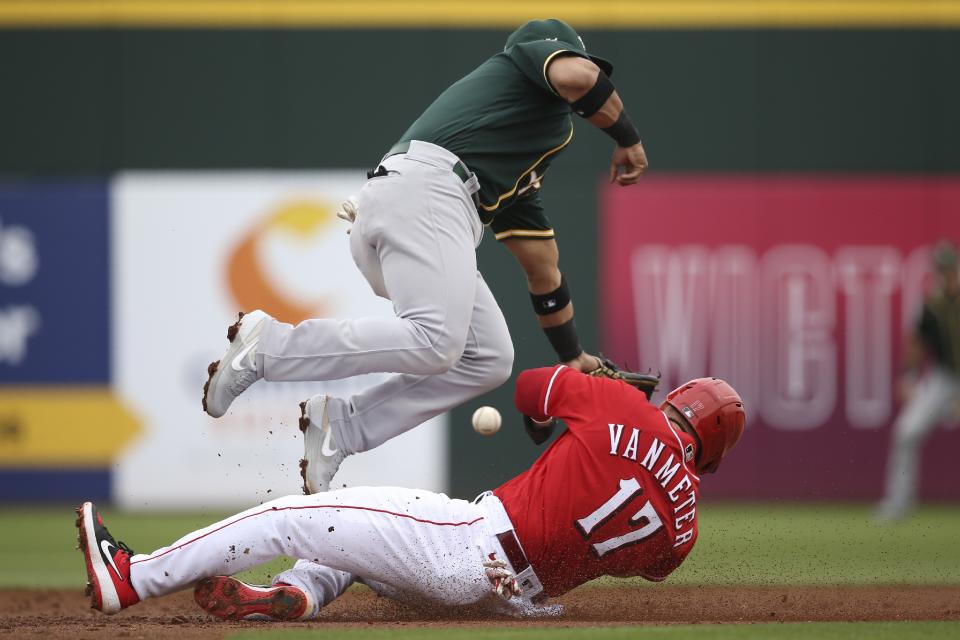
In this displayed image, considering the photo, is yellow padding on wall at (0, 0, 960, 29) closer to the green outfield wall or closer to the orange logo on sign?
the green outfield wall

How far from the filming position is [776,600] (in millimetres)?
5098

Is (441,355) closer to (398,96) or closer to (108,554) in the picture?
(108,554)

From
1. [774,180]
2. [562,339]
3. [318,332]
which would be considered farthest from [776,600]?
[774,180]

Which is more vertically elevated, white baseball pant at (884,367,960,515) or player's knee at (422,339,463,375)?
player's knee at (422,339,463,375)

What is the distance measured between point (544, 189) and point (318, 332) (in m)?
5.68

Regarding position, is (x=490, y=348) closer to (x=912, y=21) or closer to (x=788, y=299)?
(x=788, y=299)

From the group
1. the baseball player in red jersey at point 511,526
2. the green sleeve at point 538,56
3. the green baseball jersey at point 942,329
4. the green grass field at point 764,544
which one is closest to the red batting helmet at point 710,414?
the baseball player in red jersey at point 511,526

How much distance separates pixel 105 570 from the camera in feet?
13.4

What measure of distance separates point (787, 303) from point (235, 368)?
6.22 metres

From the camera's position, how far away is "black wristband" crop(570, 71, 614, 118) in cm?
424

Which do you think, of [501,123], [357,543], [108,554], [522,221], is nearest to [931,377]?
[522,221]

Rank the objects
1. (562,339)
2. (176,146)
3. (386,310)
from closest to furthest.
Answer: (562,339)
(386,310)
(176,146)

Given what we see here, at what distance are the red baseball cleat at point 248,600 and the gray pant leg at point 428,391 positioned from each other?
59 cm

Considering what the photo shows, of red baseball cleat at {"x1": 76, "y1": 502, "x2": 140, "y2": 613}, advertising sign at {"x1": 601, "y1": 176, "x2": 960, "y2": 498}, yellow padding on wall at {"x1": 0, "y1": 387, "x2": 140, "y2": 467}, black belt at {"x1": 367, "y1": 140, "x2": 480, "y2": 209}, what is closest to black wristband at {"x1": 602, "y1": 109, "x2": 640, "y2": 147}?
black belt at {"x1": 367, "y1": 140, "x2": 480, "y2": 209}
